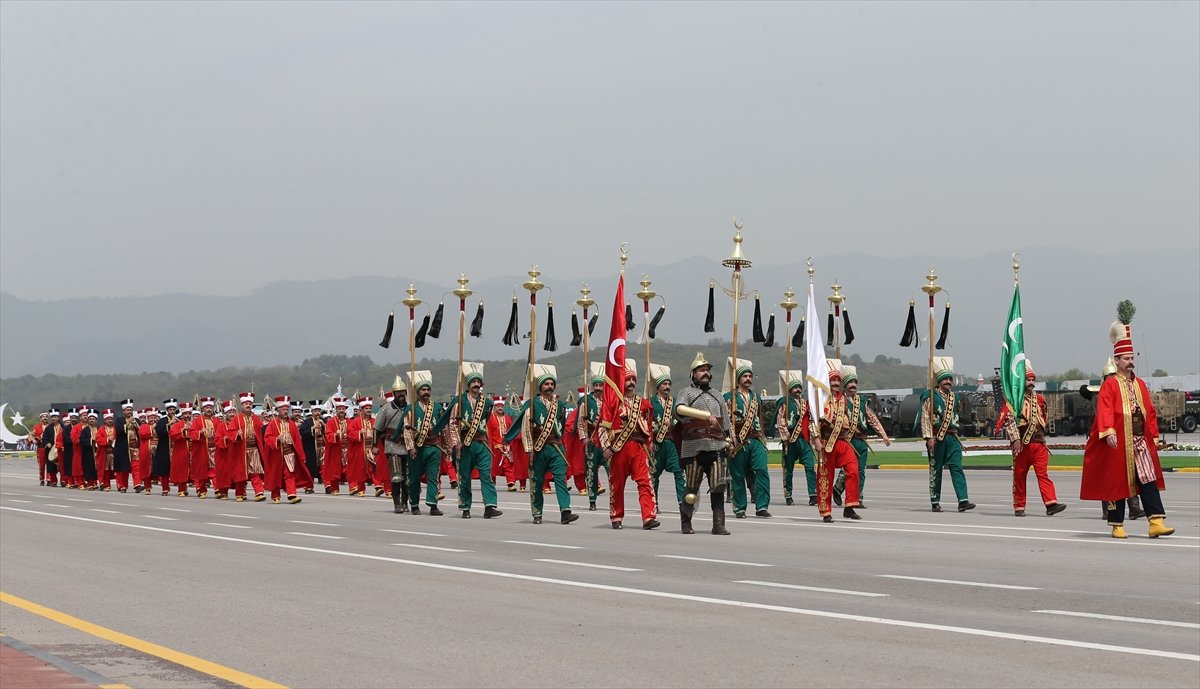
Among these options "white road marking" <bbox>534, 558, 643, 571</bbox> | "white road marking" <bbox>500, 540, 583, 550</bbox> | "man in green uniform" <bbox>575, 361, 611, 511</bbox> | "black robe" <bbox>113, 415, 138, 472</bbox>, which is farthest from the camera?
"black robe" <bbox>113, 415, 138, 472</bbox>

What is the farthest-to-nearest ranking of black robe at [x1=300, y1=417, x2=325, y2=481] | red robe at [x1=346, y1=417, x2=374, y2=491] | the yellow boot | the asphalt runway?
black robe at [x1=300, y1=417, x2=325, y2=481] < red robe at [x1=346, y1=417, x2=374, y2=491] < the yellow boot < the asphalt runway

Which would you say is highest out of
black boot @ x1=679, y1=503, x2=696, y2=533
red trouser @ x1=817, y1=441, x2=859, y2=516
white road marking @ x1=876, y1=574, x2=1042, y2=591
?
red trouser @ x1=817, y1=441, x2=859, y2=516

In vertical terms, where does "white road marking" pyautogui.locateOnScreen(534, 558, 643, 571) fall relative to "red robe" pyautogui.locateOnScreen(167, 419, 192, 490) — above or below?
below

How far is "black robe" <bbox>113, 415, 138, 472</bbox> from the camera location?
41062mm

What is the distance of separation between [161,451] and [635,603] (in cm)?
2864

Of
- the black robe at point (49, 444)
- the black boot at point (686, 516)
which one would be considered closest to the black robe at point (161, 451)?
the black robe at point (49, 444)

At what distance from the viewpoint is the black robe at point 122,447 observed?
4106cm

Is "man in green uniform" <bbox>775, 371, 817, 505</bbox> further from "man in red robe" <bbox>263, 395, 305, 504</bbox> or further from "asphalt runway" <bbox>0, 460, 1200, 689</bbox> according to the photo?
"man in red robe" <bbox>263, 395, 305, 504</bbox>

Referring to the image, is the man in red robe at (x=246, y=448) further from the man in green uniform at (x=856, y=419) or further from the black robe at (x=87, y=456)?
the black robe at (x=87, y=456)

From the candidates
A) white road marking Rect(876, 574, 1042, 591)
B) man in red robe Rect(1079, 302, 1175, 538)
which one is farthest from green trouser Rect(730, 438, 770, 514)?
white road marking Rect(876, 574, 1042, 591)

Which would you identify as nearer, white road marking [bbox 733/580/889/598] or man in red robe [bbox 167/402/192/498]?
white road marking [bbox 733/580/889/598]

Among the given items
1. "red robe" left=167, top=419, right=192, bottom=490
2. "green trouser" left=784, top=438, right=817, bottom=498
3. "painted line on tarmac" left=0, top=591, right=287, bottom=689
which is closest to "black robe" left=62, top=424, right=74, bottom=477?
"red robe" left=167, top=419, right=192, bottom=490

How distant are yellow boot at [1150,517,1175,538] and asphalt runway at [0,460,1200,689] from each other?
20 cm

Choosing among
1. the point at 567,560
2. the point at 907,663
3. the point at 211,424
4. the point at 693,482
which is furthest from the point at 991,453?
the point at 907,663
